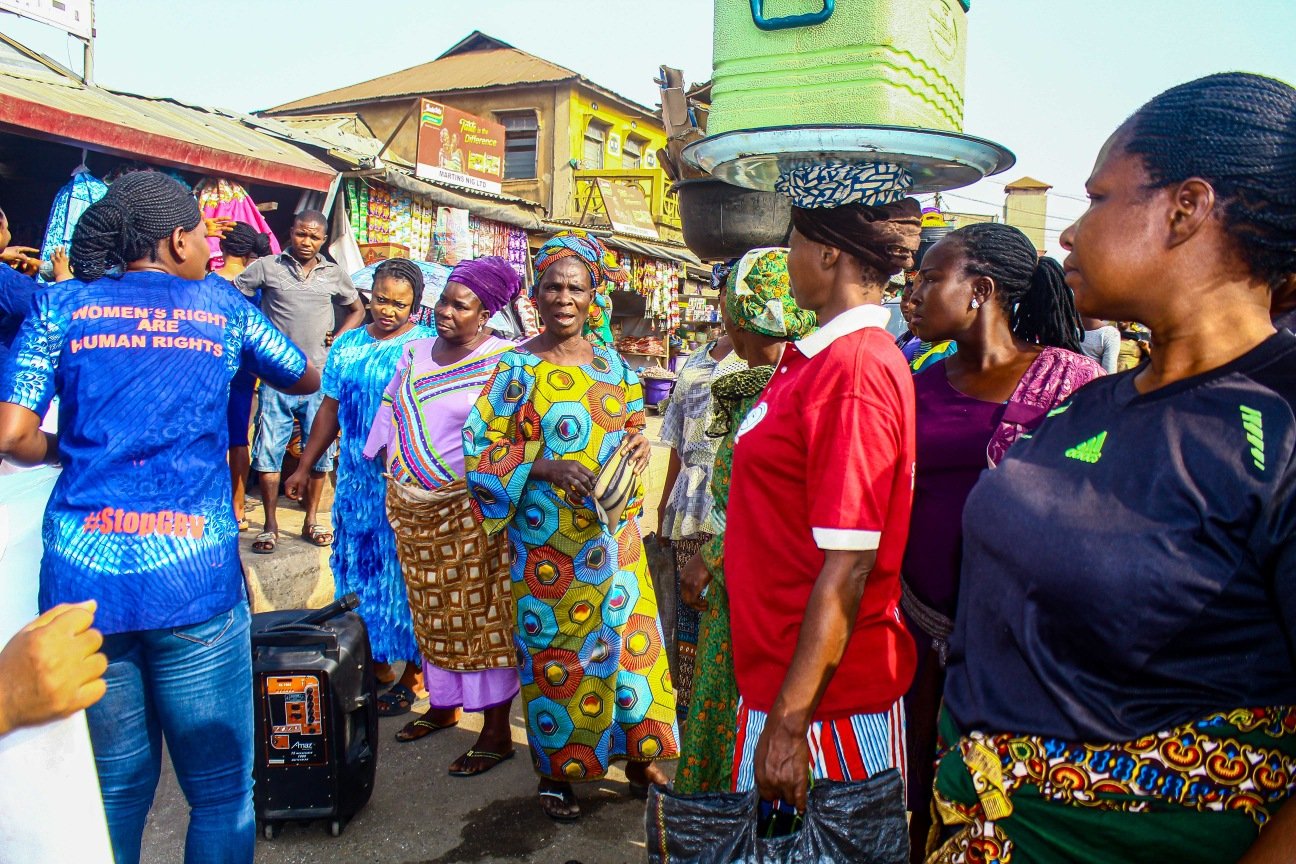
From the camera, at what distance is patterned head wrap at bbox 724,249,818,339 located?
276 cm

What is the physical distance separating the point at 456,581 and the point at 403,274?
→ 1.79m

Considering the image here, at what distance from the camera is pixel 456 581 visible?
3580 millimetres

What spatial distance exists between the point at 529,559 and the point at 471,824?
0.98 m

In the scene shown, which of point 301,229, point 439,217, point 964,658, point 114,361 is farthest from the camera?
point 439,217

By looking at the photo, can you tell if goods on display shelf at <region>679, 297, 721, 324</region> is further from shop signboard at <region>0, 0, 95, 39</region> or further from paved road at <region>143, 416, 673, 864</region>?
paved road at <region>143, 416, 673, 864</region>

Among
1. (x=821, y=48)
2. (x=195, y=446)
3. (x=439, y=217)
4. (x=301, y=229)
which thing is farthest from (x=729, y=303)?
(x=439, y=217)

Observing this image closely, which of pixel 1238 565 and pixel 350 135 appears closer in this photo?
pixel 1238 565

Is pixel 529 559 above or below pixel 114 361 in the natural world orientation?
below

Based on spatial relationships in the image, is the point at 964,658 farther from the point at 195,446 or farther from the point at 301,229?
the point at 301,229

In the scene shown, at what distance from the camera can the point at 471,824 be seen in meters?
3.16

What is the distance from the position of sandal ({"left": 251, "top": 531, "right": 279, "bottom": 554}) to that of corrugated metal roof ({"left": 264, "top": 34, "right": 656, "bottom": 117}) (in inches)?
706

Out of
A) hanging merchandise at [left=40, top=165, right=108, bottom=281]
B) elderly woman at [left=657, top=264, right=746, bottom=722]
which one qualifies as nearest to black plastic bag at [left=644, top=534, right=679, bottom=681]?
elderly woman at [left=657, top=264, right=746, bottom=722]

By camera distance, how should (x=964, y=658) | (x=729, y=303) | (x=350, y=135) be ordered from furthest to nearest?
(x=350, y=135)
(x=729, y=303)
(x=964, y=658)

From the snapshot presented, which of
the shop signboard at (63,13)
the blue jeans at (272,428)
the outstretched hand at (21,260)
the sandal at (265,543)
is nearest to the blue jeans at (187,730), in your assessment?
the sandal at (265,543)
